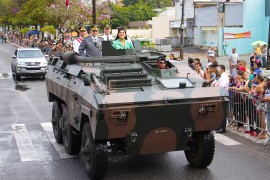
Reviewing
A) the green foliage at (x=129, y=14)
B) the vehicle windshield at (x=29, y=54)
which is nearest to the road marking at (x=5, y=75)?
the vehicle windshield at (x=29, y=54)

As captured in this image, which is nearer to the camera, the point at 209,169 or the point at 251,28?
the point at 209,169

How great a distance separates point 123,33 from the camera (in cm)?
1016

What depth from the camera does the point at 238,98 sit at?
486 inches

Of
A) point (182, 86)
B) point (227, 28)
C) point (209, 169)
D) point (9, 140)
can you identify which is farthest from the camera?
point (227, 28)

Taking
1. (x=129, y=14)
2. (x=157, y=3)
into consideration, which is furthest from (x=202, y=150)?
(x=157, y=3)

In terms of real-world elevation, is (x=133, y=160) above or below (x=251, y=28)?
below

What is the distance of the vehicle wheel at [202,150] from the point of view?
888cm

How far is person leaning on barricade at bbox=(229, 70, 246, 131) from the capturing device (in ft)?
40.4

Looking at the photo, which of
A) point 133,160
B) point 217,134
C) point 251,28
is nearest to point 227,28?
point 251,28

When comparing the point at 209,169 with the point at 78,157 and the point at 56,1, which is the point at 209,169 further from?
the point at 56,1

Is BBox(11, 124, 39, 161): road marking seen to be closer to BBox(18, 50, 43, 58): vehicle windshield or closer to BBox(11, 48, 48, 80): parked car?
BBox(11, 48, 48, 80): parked car

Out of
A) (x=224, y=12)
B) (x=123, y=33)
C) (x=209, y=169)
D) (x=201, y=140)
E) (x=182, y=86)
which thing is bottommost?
(x=209, y=169)

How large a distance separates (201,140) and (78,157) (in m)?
2.59

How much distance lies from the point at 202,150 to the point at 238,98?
12.4 ft
